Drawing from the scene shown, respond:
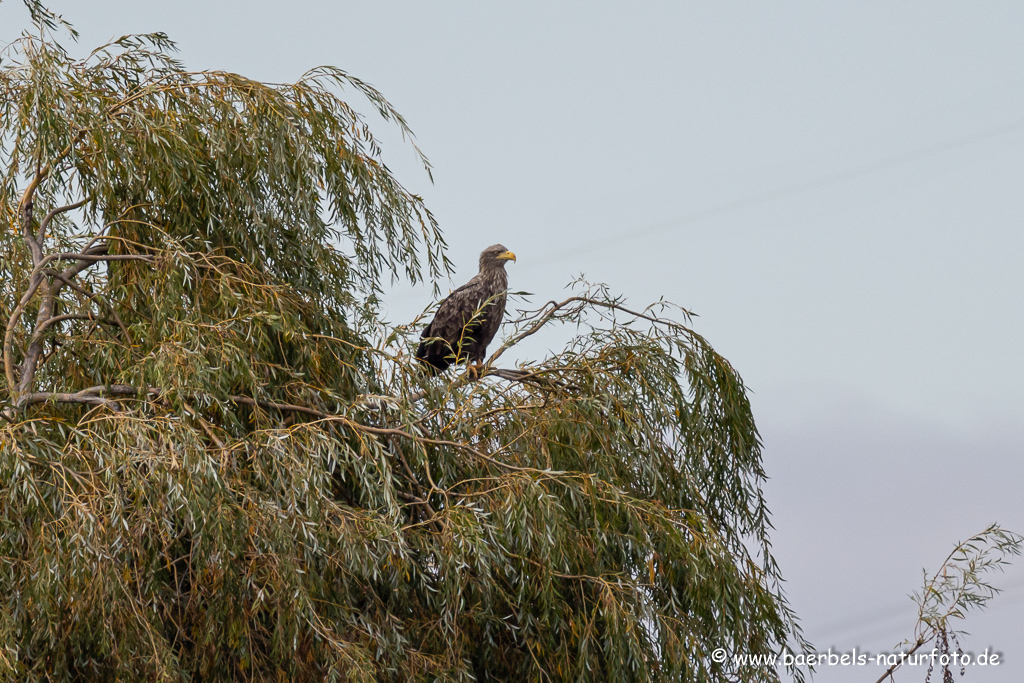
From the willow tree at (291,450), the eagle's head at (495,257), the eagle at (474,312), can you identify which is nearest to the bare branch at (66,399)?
the willow tree at (291,450)

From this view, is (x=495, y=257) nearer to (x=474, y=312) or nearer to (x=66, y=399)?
(x=474, y=312)

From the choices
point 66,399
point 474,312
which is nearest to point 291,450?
point 66,399

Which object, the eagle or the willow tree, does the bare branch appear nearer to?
the willow tree

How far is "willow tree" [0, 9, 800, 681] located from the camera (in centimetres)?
329

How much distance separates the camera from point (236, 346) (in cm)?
370

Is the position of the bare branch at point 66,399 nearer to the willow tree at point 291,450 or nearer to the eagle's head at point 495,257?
the willow tree at point 291,450

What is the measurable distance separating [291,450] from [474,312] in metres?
2.64

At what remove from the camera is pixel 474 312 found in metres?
6.05

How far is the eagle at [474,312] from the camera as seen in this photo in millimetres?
5977

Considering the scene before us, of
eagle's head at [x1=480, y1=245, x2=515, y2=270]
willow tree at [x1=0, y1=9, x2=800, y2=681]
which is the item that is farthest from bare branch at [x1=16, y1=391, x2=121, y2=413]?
eagle's head at [x1=480, y1=245, x2=515, y2=270]

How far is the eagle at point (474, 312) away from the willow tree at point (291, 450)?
1072mm

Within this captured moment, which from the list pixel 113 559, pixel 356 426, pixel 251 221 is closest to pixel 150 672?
pixel 113 559

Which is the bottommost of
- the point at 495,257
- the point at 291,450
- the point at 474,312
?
the point at 291,450

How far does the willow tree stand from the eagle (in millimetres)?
1072
